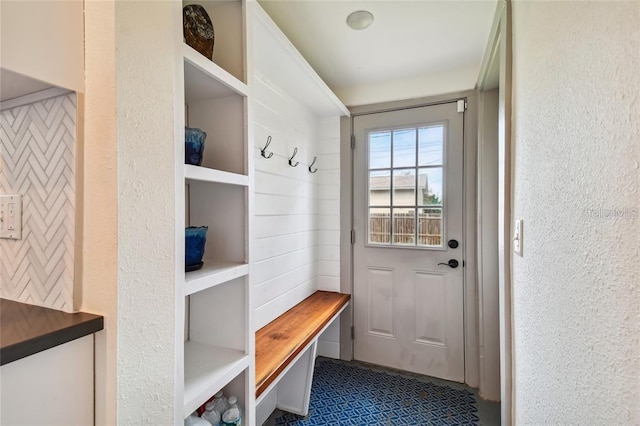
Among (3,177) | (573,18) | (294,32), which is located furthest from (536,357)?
(294,32)

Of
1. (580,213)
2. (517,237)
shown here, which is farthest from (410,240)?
(580,213)

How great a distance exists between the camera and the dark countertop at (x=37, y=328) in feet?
1.90

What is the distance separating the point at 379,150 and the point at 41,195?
2093mm

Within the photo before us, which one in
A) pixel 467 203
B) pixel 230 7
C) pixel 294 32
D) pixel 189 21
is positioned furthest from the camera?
pixel 467 203

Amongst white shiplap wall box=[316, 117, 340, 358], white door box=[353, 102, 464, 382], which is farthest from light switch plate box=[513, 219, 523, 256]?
white shiplap wall box=[316, 117, 340, 358]

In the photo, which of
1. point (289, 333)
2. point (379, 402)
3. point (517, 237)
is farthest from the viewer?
point (379, 402)

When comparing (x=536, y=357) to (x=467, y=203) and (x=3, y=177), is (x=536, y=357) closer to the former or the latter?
(x=467, y=203)

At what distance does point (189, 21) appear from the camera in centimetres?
101

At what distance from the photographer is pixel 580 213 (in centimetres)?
65

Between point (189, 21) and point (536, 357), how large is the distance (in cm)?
156

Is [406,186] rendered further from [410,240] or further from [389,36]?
[389,36]

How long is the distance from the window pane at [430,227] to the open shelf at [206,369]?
163cm

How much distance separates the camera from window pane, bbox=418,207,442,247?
2.25 metres

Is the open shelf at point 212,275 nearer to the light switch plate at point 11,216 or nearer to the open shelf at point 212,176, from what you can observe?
the open shelf at point 212,176
